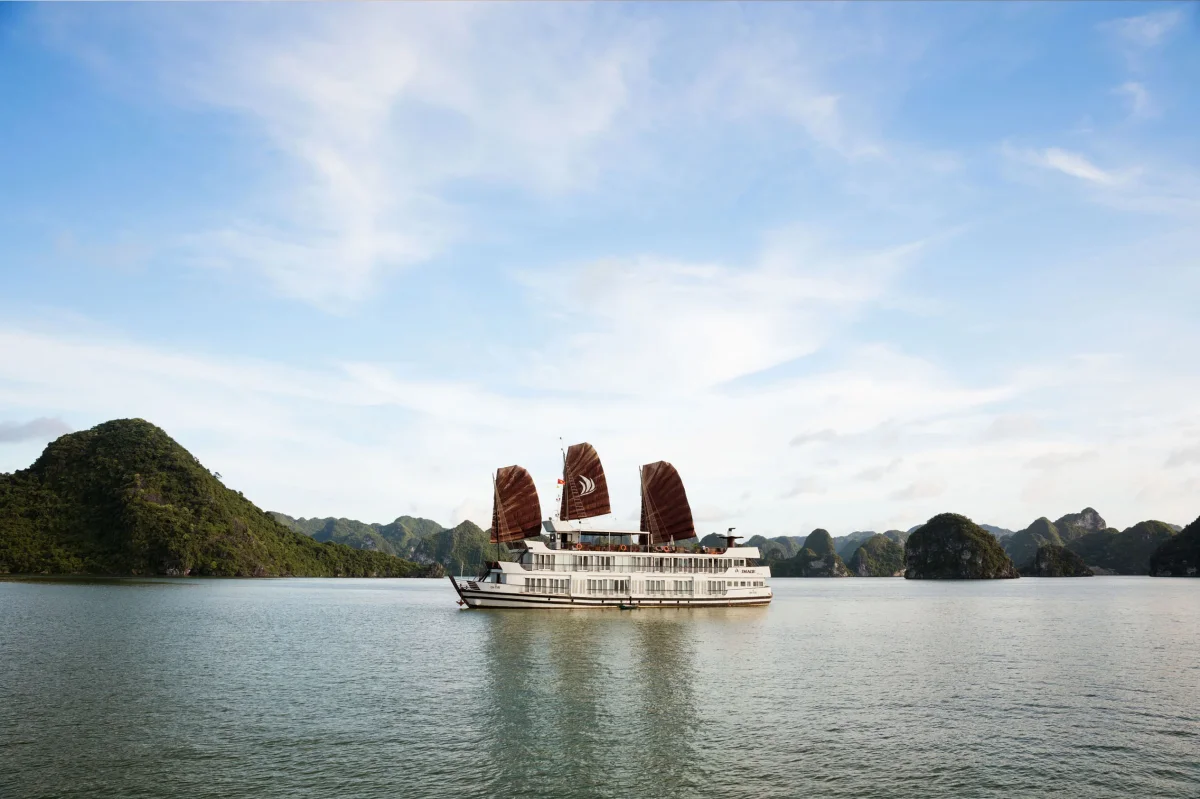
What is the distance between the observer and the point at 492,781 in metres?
20.0

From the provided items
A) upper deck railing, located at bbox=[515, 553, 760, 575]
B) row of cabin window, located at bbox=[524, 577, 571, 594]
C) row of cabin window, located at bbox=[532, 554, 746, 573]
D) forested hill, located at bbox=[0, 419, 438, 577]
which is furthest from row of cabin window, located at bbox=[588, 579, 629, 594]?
forested hill, located at bbox=[0, 419, 438, 577]

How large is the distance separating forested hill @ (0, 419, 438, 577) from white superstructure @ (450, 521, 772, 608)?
102 meters

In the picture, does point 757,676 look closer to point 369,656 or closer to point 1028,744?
point 1028,744

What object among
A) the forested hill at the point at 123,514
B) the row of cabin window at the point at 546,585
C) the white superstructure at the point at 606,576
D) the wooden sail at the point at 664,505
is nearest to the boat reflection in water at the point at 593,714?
the row of cabin window at the point at 546,585

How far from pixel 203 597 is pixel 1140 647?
9040 centimetres

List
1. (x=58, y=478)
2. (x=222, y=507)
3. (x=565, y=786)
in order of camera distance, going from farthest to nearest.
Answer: (x=222, y=507) → (x=58, y=478) → (x=565, y=786)

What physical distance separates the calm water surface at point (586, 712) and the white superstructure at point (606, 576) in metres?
10.6

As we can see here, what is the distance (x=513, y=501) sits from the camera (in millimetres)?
73875

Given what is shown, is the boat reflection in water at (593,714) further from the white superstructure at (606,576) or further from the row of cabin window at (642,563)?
the row of cabin window at (642,563)

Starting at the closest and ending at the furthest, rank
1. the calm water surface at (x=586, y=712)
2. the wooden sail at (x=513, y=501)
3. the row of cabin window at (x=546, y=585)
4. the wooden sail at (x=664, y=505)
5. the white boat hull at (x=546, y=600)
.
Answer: the calm water surface at (x=586, y=712), the row of cabin window at (x=546, y=585), the white boat hull at (x=546, y=600), the wooden sail at (x=513, y=501), the wooden sail at (x=664, y=505)

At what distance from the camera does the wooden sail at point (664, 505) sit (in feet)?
251

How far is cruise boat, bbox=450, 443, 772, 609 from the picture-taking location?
6694cm

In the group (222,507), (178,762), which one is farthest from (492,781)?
(222,507)

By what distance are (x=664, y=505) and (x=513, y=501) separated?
627 inches
